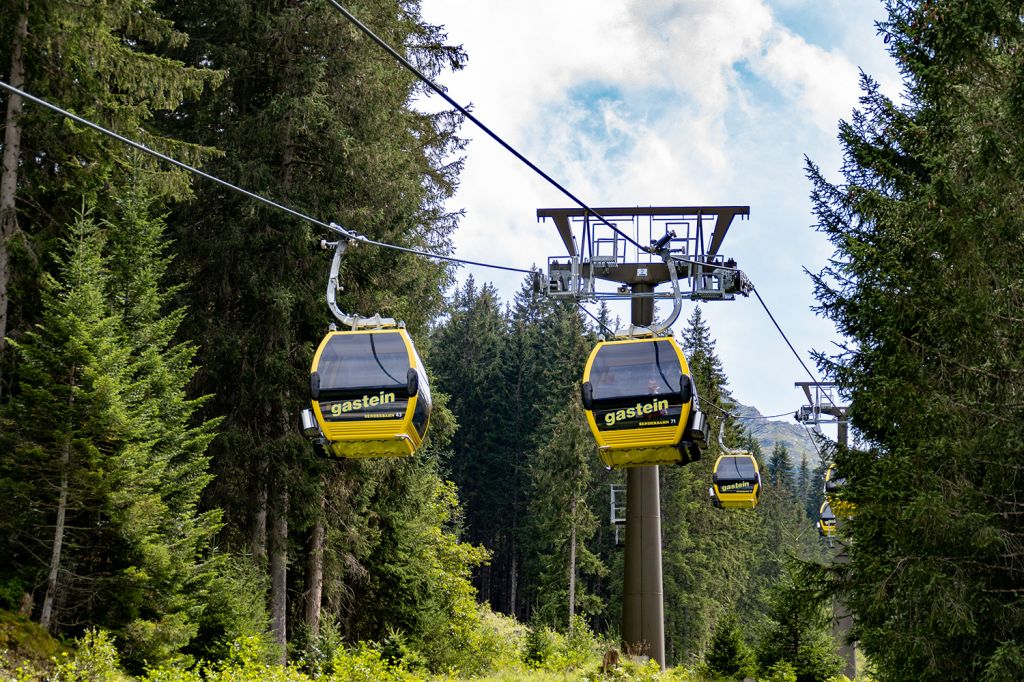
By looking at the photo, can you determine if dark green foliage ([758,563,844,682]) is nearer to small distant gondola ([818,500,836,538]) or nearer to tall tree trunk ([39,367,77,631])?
small distant gondola ([818,500,836,538])

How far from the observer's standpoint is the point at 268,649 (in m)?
19.4

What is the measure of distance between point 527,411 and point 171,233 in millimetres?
48422

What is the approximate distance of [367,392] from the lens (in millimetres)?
12039

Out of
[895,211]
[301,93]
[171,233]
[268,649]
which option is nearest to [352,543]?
[268,649]

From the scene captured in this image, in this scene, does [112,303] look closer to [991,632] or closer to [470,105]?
[470,105]

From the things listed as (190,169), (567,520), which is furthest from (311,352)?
(567,520)

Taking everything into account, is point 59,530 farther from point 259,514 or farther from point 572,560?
point 572,560

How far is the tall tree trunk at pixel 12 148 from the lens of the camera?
16.2 m

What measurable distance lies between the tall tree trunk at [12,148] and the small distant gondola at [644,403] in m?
9.37

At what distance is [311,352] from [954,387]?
13653 millimetres

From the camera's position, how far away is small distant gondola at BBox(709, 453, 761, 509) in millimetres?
29578

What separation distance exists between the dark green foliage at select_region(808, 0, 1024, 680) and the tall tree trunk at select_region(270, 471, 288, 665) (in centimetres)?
1186

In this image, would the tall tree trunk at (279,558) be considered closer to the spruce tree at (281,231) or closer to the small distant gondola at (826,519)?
the spruce tree at (281,231)

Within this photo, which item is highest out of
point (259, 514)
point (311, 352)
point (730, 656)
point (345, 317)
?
point (311, 352)
